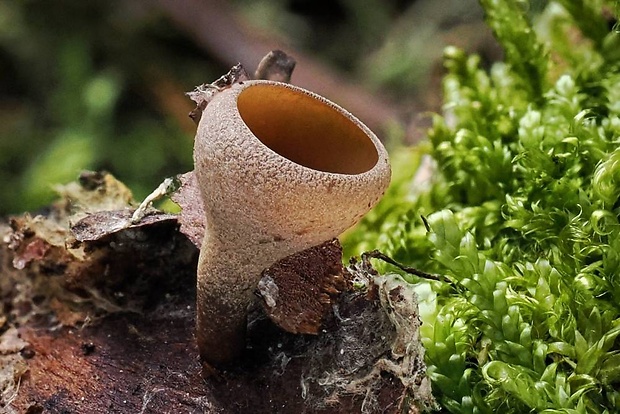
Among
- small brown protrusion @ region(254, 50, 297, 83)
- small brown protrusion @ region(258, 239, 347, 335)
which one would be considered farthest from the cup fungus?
small brown protrusion @ region(254, 50, 297, 83)

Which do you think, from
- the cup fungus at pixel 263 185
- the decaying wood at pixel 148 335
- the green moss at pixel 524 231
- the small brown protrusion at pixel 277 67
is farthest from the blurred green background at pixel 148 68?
the cup fungus at pixel 263 185

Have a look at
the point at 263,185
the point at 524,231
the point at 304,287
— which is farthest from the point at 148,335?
the point at 524,231

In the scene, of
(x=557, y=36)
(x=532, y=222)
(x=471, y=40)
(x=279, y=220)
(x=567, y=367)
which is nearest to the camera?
(x=279, y=220)

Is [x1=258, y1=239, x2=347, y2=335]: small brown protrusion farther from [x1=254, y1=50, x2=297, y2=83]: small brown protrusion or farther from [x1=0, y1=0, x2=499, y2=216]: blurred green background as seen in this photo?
[x1=0, y1=0, x2=499, y2=216]: blurred green background

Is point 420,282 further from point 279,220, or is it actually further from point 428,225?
point 279,220

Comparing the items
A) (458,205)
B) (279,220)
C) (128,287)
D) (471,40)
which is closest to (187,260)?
(128,287)

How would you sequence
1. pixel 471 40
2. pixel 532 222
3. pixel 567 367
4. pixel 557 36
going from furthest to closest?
pixel 471 40, pixel 557 36, pixel 532 222, pixel 567 367
